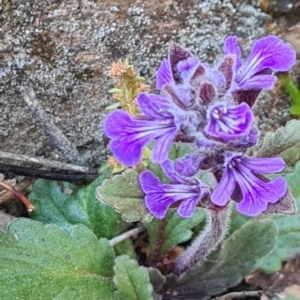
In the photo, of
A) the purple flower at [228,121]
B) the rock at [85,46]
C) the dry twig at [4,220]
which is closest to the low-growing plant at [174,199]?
the purple flower at [228,121]

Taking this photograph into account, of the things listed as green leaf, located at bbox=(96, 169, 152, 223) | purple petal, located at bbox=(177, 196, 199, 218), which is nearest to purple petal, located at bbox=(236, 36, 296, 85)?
purple petal, located at bbox=(177, 196, 199, 218)

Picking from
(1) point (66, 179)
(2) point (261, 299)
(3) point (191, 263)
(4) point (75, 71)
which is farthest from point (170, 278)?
(4) point (75, 71)

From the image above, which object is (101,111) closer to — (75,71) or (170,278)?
(75,71)

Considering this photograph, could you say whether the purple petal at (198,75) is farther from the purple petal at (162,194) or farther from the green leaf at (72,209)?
the green leaf at (72,209)

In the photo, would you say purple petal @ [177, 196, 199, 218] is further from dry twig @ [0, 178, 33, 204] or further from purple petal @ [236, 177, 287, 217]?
dry twig @ [0, 178, 33, 204]

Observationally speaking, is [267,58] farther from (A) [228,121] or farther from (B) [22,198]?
(B) [22,198]

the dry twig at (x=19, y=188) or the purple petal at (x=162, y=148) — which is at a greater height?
the purple petal at (x=162, y=148)

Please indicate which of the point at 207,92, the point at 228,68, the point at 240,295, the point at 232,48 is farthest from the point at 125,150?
the point at 240,295
